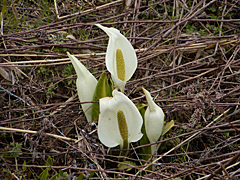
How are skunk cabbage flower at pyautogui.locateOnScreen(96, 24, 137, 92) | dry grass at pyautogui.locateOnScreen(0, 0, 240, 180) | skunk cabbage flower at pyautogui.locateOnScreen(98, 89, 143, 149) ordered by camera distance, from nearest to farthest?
skunk cabbage flower at pyautogui.locateOnScreen(98, 89, 143, 149) < skunk cabbage flower at pyautogui.locateOnScreen(96, 24, 137, 92) < dry grass at pyautogui.locateOnScreen(0, 0, 240, 180)

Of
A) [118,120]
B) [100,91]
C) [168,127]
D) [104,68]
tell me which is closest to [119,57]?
[100,91]

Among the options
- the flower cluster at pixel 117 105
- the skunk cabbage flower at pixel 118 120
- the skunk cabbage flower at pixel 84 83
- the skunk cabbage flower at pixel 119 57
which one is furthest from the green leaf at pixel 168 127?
the skunk cabbage flower at pixel 84 83

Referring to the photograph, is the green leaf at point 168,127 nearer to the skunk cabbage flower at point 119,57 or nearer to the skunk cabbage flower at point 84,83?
the skunk cabbage flower at point 119,57

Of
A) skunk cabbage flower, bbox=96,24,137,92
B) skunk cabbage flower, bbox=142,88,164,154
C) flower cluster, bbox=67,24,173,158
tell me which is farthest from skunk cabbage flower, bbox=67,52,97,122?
skunk cabbage flower, bbox=142,88,164,154

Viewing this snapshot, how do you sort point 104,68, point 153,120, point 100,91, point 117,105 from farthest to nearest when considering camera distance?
point 104,68, point 100,91, point 153,120, point 117,105

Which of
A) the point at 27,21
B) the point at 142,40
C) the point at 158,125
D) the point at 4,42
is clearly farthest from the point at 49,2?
the point at 158,125

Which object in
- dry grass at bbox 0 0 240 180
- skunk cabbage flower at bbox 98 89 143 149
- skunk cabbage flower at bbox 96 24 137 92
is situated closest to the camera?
skunk cabbage flower at bbox 98 89 143 149

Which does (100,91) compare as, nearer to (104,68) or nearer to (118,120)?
(118,120)

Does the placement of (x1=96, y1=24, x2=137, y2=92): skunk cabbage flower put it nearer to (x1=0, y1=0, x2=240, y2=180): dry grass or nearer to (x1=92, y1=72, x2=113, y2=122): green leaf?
(x1=92, y1=72, x2=113, y2=122): green leaf
